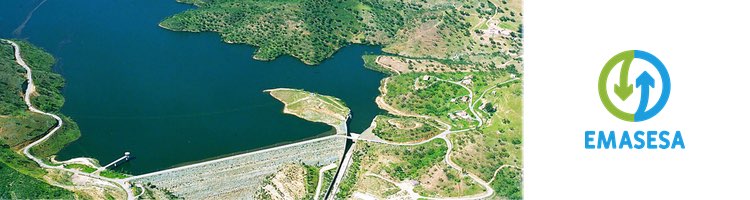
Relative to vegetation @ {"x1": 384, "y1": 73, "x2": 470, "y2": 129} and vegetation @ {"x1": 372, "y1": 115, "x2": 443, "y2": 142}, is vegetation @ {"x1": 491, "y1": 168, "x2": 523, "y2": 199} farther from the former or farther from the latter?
vegetation @ {"x1": 384, "y1": 73, "x2": 470, "y2": 129}

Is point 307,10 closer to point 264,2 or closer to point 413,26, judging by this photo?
point 264,2

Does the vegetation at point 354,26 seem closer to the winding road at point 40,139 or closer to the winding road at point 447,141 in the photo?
the winding road at point 447,141

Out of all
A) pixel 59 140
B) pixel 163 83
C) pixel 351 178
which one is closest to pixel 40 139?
pixel 59 140

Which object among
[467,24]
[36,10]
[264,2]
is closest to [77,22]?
[36,10]
